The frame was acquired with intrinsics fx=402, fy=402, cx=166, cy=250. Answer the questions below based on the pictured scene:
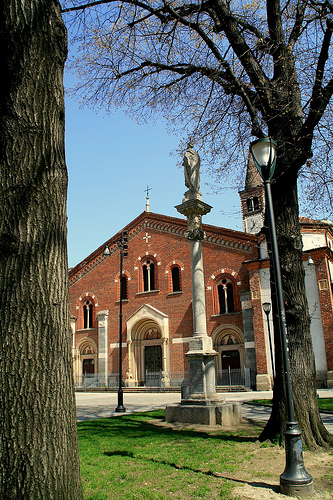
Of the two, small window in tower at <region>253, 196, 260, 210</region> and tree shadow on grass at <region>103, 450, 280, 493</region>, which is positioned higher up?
small window in tower at <region>253, 196, 260, 210</region>

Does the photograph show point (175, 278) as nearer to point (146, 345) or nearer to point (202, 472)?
point (146, 345)

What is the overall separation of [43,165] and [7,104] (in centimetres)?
60

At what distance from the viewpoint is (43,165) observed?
11.3 ft

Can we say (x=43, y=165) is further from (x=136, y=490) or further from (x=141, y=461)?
(x=141, y=461)

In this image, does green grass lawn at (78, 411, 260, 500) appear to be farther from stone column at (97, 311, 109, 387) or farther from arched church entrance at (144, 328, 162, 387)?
stone column at (97, 311, 109, 387)

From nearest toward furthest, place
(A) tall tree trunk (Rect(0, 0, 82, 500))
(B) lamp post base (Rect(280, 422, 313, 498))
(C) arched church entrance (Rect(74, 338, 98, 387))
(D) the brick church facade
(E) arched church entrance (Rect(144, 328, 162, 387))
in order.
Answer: (A) tall tree trunk (Rect(0, 0, 82, 500)) → (B) lamp post base (Rect(280, 422, 313, 498)) → (D) the brick church facade → (E) arched church entrance (Rect(144, 328, 162, 387)) → (C) arched church entrance (Rect(74, 338, 98, 387))

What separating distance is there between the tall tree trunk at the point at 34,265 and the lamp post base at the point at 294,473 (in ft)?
9.43

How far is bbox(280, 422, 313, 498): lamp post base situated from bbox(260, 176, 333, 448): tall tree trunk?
2041 millimetres

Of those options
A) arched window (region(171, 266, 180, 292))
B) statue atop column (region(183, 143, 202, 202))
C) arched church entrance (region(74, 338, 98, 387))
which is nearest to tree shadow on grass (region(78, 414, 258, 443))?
statue atop column (region(183, 143, 202, 202))

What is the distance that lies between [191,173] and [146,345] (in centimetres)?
1927

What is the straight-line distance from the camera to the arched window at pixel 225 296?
25.9 m

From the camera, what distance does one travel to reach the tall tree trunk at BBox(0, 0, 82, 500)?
289 centimetres

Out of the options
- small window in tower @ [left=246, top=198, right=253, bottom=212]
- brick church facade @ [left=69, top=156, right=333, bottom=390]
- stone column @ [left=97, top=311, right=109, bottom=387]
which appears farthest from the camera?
small window in tower @ [left=246, top=198, right=253, bottom=212]

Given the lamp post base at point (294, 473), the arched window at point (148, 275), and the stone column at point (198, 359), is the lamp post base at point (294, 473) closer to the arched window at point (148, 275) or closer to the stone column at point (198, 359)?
the stone column at point (198, 359)
